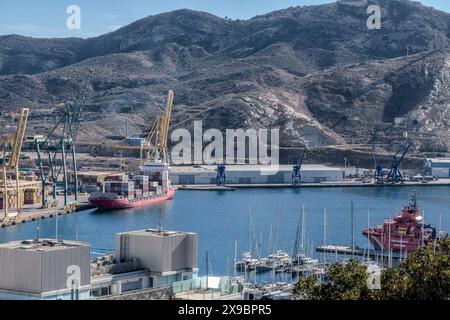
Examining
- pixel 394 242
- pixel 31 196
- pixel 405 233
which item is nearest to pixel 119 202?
pixel 31 196

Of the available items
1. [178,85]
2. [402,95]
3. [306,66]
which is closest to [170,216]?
[402,95]

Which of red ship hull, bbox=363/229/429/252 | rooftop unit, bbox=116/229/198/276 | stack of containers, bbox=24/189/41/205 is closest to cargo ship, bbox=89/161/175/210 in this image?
→ stack of containers, bbox=24/189/41/205

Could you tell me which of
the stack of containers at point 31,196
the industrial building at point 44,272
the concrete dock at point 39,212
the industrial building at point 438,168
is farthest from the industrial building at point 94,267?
the industrial building at point 438,168

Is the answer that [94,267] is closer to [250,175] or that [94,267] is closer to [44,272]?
[44,272]

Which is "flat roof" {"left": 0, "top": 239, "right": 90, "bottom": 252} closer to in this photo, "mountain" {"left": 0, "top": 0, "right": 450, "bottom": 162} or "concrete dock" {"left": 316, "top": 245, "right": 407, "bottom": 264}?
"concrete dock" {"left": 316, "top": 245, "right": 407, "bottom": 264}

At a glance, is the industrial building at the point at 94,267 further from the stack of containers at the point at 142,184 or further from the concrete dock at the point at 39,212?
the stack of containers at the point at 142,184
